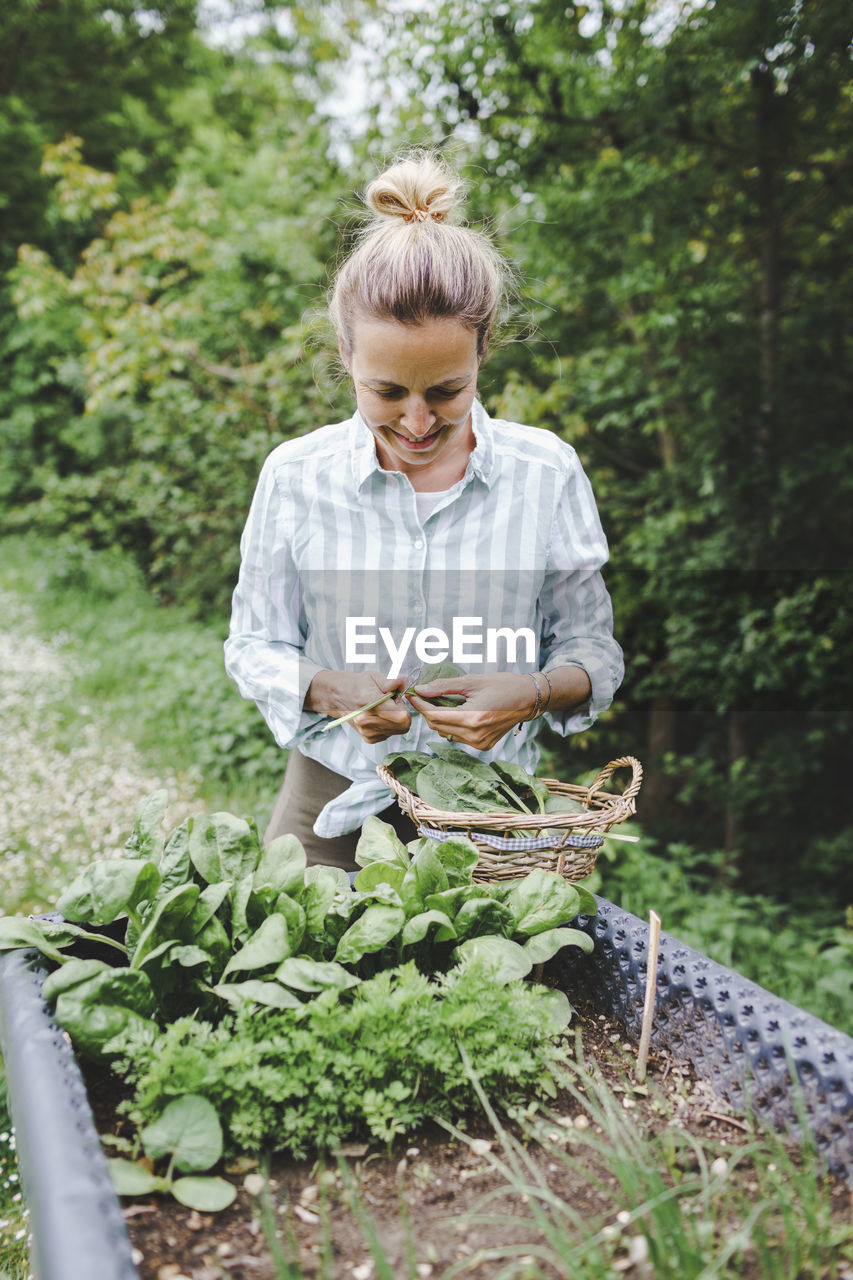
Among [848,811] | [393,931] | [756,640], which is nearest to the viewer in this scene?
[393,931]

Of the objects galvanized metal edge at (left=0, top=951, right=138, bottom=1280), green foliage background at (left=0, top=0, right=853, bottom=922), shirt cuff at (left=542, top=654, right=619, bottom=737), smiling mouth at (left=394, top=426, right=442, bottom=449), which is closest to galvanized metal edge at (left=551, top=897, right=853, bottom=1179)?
shirt cuff at (left=542, top=654, right=619, bottom=737)

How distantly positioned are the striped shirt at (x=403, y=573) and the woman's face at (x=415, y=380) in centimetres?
11

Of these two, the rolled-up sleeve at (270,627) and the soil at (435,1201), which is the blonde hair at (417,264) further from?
the soil at (435,1201)

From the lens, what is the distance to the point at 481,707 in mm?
1420

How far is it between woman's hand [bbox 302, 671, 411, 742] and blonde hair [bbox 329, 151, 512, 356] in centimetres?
56

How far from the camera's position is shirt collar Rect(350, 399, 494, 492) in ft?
5.32

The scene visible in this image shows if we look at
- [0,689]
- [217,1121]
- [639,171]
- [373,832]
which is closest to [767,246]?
[639,171]

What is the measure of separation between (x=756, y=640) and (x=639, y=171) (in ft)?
6.21

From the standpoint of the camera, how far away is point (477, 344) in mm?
1533

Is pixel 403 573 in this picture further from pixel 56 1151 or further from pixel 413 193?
pixel 56 1151

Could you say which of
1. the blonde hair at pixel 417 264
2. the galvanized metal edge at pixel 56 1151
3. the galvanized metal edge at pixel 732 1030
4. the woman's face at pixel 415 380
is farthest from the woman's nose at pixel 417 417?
the galvanized metal edge at pixel 56 1151

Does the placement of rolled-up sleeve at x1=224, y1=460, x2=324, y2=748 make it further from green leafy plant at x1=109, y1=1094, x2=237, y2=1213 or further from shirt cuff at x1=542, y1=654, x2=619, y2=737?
green leafy plant at x1=109, y1=1094, x2=237, y2=1213

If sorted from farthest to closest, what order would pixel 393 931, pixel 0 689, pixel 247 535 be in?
pixel 0 689
pixel 247 535
pixel 393 931

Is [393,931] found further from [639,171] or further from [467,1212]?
[639,171]
